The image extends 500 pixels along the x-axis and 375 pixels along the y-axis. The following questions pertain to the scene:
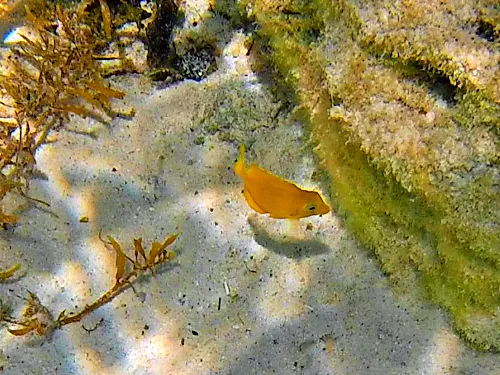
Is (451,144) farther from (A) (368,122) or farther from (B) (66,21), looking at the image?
(B) (66,21)

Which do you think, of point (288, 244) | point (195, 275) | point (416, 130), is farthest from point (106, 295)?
point (416, 130)

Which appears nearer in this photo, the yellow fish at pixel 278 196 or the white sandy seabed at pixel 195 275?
the yellow fish at pixel 278 196

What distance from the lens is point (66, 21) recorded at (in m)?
3.49

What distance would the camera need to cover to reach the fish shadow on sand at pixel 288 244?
293 cm

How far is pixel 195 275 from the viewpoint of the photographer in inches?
114

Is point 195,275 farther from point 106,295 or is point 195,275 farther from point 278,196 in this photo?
point 278,196

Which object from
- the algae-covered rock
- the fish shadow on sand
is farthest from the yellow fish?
the fish shadow on sand

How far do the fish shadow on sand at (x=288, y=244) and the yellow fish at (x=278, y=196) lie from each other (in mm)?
426

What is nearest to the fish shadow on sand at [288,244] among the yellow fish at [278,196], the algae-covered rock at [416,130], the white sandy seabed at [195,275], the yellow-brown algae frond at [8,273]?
the white sandy seabed at [195,275]

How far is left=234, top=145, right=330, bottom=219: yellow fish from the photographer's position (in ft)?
8.27

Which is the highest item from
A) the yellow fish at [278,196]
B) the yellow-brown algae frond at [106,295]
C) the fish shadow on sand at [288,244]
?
the yellow fish at [278,196]

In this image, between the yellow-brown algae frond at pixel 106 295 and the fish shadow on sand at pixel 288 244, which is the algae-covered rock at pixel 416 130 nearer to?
the fish shadow on sand at pixel 288 244

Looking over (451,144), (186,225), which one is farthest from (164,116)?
(451,144)

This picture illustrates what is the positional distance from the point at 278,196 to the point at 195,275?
0.76 meters
